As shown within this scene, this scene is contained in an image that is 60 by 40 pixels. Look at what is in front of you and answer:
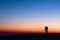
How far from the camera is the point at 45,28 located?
18.5 meters

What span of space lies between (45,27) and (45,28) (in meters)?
0.14

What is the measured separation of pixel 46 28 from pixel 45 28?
0.14 meters

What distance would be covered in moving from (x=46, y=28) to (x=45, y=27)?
0.64 ft

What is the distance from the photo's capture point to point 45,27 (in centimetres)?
1847

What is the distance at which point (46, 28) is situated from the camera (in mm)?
18453
